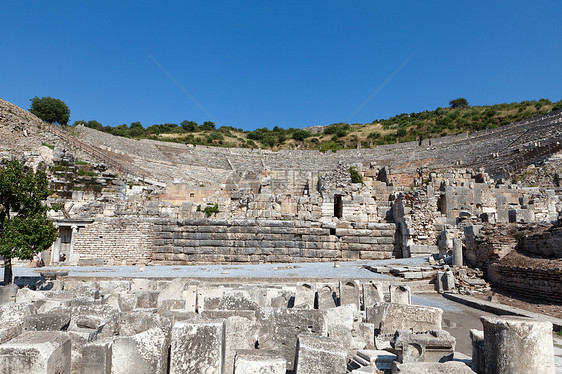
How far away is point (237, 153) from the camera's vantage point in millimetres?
57000

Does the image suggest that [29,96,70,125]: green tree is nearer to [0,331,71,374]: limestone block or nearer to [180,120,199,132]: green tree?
[180,120,199,132]: green tree

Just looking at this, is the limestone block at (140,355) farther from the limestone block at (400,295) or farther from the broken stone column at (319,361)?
the limestone block at (400,295)

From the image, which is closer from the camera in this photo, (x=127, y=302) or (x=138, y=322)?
(x=138, y=322)

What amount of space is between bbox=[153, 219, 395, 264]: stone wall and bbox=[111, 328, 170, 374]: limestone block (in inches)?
467

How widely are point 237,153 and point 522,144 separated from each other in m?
35.6

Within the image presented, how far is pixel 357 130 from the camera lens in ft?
248

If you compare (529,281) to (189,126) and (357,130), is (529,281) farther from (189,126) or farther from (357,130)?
(189,126)

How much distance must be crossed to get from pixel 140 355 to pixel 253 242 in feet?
39.3

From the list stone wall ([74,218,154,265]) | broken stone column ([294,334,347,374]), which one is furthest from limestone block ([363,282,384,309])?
stone wall ([74,218,154,265])

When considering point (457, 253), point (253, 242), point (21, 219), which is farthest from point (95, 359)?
point (253, 242)

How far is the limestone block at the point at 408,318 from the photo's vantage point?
18.8 ft

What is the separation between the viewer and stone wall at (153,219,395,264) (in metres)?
15.4

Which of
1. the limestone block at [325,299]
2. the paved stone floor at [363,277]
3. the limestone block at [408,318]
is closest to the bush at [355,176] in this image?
the paved stone floor at [363,277]

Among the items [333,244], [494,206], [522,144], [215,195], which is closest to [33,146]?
[215,195]
